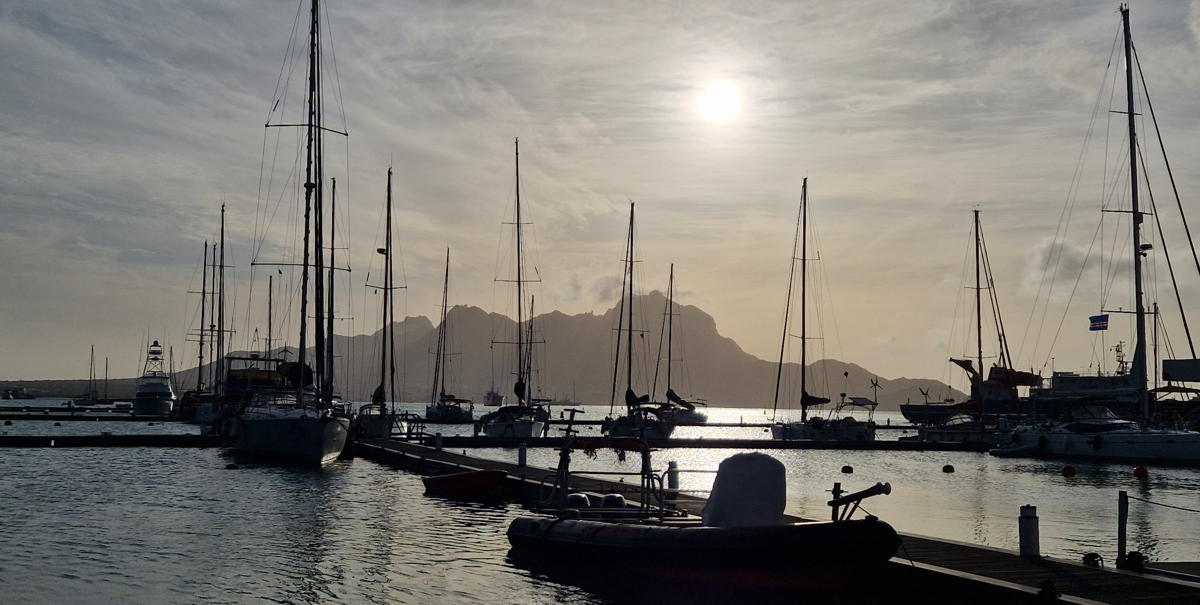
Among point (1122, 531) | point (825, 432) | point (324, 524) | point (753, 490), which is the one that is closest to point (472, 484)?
point (324, 524)

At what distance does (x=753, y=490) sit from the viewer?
16.7 metres

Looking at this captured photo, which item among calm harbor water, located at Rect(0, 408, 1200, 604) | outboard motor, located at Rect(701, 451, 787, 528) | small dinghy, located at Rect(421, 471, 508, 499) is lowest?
calm harbor water, located at Rect(0, 408, 1200, 604)

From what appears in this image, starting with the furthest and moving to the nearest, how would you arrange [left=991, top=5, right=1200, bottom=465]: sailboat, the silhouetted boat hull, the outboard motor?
[left=991, top=5, right=1200, bottom=465]: sailboat < the outboard motor < the silhouetted boat hull

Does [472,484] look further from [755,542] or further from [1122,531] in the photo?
[1122,531]

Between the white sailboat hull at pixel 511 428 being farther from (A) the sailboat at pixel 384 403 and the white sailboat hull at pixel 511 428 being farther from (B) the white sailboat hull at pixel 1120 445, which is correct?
(B) the white sailboat hull at pixel 1120 445

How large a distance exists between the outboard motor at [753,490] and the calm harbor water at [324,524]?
3451 millimetres

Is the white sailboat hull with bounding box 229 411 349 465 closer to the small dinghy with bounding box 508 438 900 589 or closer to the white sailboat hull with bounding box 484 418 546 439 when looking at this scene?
the white sailboat hull with bounding box 484 418 546 439

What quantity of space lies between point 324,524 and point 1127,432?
47899 millimetres

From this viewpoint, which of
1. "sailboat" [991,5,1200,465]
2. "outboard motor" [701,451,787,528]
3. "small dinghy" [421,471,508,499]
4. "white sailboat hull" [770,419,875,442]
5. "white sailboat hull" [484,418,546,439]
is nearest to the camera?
"outboard motor" [701,451,787,528]

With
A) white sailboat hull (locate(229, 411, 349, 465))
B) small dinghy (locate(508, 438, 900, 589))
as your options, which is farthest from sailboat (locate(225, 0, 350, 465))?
small dinghy (locate(508, 438, 900, 589))

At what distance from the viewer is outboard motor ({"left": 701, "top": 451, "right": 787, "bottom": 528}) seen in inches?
653

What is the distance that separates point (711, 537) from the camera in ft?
55.6

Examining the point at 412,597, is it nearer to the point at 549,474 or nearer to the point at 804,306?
the point at 549,474

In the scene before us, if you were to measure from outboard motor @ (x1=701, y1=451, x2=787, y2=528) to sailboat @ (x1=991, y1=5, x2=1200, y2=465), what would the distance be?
43740 mm
